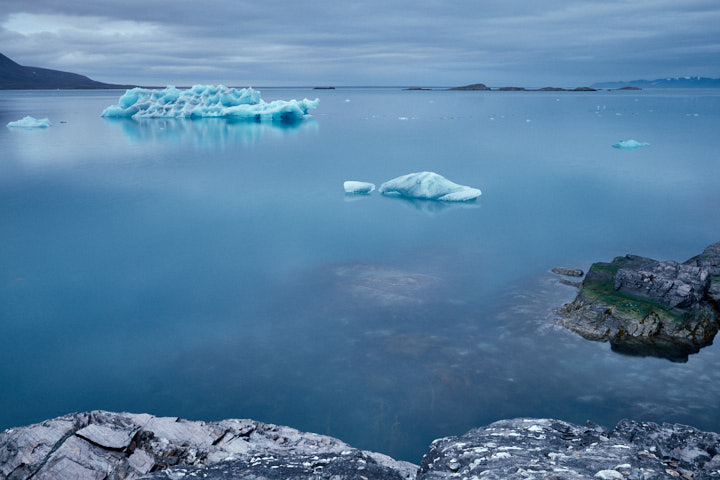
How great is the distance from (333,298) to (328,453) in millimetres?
4834

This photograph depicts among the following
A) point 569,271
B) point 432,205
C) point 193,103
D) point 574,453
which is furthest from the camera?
point 193,103

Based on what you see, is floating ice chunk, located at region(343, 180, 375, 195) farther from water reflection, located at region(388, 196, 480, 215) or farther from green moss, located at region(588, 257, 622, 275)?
green moss, located at region(588, 257, 622, 275)

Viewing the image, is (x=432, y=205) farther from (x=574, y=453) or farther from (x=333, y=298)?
(x=574, y=453)

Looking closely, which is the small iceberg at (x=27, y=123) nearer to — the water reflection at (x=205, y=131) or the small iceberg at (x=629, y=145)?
the water reflection at (x=205, y=131)

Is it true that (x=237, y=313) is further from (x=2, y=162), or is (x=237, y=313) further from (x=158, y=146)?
Result: (x=158, y=146)

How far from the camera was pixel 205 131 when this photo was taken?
3791 cm

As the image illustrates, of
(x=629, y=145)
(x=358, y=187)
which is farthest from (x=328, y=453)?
(x=629, y=145)

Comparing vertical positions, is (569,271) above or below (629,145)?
below

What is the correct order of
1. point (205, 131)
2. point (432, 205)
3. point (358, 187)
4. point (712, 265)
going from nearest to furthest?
point (712, 265) < point (432, 205) < point (358, 187) < point (205, 131)

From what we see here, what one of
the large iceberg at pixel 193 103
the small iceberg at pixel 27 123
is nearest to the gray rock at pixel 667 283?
the large iceberg at pixel 193 103

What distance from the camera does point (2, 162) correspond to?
22297 mm

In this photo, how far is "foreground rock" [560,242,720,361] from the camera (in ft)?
22.9

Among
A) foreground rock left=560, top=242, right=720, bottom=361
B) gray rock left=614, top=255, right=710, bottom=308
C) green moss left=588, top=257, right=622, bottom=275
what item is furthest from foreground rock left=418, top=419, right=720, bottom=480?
green moss left=588, top=257, right=622, bottom=275

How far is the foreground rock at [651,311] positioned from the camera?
697 centimetres
